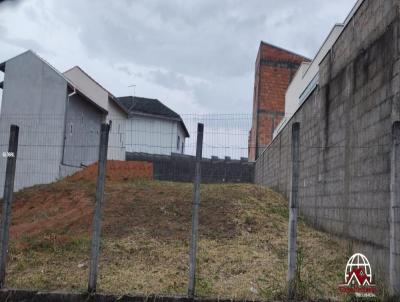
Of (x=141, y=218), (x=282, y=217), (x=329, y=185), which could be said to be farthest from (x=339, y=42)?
(x=141, y=218)

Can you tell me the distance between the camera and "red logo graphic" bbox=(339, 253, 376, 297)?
5168 millimetres

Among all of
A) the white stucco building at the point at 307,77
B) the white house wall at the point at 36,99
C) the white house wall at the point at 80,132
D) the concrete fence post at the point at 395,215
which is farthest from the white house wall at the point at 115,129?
the concrete fence post at the point at 395,215

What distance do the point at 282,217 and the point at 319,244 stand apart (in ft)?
8.09

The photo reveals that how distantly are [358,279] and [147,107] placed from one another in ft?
87.4

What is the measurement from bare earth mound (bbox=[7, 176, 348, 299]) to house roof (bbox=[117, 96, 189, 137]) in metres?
17.5

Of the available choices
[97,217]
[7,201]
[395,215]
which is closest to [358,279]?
[395,215]

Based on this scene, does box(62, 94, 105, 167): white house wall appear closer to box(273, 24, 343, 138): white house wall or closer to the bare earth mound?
the bare earth mound

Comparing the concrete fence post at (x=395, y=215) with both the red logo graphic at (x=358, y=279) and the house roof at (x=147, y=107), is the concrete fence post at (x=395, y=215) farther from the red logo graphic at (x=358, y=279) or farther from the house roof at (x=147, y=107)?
the house roof at (x=147, y=107)

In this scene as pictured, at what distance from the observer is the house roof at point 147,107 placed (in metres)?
30.0

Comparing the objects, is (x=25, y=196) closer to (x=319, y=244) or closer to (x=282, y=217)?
(x=282, y=217)

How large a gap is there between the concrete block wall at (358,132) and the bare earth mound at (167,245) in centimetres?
61

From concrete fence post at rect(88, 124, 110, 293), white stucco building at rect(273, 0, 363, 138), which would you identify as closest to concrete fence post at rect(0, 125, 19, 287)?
concrete fence post at rect(88, 124, 110, 293)

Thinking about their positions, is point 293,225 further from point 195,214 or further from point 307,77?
point 307,77

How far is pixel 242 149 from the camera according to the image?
6.91 meters
